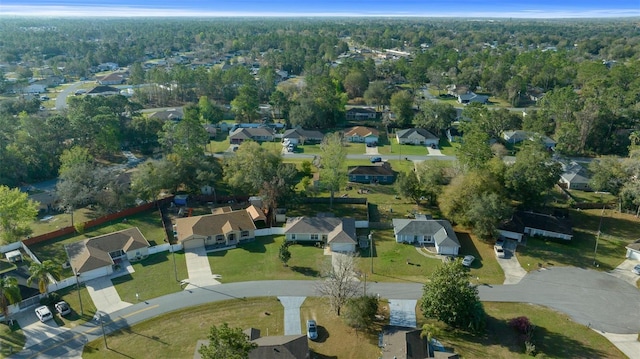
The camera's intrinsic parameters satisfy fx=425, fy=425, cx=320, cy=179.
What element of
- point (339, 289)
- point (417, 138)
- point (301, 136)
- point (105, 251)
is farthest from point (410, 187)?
point (105, 251)

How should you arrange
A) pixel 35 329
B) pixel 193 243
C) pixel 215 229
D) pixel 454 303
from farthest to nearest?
pixel 215 229 < pixel 193 243 < pixel 35 329 < pixel 454 303

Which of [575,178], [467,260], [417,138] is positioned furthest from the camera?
[417,138]

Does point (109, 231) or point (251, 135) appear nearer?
point (109, 231)

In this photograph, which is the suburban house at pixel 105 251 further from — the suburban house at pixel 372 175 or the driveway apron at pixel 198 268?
the suburban house at pixel 372 175

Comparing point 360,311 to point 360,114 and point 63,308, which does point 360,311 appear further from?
point 360,114

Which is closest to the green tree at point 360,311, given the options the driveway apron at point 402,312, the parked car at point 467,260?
the driveway apron at point 402,312
